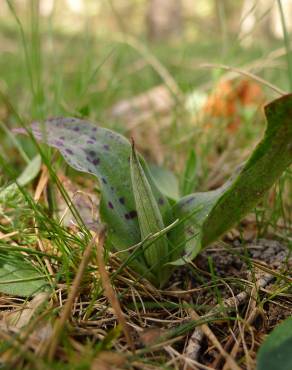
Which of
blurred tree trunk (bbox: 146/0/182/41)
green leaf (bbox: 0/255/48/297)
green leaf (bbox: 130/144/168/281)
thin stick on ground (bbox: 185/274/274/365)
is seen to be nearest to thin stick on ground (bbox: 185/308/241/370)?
thin stick on ground (bbox: 185/274/274/365)

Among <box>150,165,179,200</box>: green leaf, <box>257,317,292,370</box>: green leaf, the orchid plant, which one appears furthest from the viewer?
<box>150,165,179,200</box>: green leaf

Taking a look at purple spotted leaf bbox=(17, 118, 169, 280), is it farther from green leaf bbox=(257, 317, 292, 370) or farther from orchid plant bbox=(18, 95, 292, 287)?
green leaf bbox=(257, 317, 292, 370)

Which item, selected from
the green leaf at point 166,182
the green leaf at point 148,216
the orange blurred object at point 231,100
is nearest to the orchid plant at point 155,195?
the green leaf at point 148,216

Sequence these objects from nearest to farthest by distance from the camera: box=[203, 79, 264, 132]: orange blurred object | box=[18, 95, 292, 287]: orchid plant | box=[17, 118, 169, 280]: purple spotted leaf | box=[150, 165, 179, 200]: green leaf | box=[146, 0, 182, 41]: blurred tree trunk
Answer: box=[18, 95, 292, 287]: orchid plant < box=[17, 118, 169, 280]: purple spotted leaf < box=[150, 165, 179, 200]: green leaf < box=[203, 79, 264, 132]: orange blurred object < box=[146, 0, 182, 41]: blurred tree trunk

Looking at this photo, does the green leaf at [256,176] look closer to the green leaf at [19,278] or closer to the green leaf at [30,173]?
the green leaf at [19,278]

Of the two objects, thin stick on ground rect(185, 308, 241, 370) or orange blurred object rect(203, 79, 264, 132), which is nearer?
thin stick on ground rect(185, 308, 241, 370)

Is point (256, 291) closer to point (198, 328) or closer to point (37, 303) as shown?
point (198, 328)

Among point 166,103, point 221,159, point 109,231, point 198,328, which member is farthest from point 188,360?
point 166,103

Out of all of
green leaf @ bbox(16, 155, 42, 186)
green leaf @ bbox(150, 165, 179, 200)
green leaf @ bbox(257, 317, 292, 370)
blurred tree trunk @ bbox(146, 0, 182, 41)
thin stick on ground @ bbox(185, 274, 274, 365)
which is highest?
blurred tree trunk @ bbox(146, 0, 182, 41)
